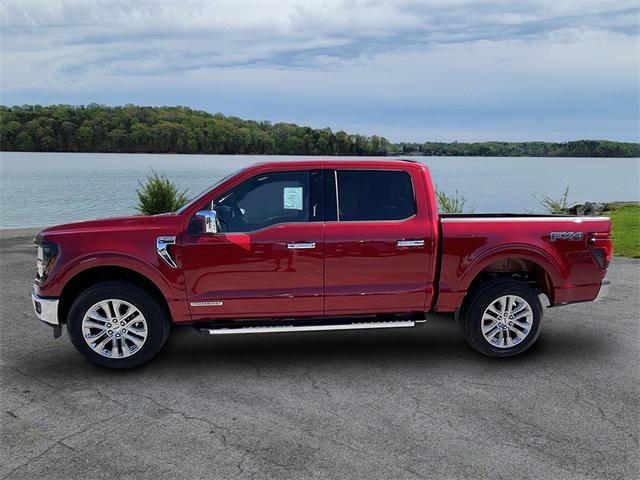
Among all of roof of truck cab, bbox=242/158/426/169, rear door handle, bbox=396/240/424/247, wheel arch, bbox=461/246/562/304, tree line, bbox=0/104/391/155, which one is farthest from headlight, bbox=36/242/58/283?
tree line, bbox=0/104/391/155

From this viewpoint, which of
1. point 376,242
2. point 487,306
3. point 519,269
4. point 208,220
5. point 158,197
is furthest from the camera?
point 158,197

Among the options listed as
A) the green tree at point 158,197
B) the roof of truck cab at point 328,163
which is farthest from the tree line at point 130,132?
the roof of truck cab at point 328,163

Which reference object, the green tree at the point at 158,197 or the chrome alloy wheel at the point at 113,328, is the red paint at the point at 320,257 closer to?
the chrome alloy wheel at the point at 113,328

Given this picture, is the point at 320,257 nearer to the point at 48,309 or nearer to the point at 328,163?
the point at 328,163

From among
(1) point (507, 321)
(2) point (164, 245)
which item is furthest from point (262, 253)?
(1) point (507, 321)

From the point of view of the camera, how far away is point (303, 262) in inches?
211

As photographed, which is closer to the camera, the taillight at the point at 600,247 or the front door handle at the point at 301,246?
the front door handle at the point at 301,246

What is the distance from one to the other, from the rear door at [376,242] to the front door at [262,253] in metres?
0.15

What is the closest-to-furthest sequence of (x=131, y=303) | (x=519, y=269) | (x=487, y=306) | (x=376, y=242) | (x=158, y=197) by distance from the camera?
(x=131, y=303) → (x=376, y=242) → (x=487, y=306) → (x=519, y=269) → (x=158, y=197)

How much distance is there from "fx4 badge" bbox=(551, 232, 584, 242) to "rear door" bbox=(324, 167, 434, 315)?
1268 mm

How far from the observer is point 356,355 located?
581 cm

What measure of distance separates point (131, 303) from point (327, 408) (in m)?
2.07

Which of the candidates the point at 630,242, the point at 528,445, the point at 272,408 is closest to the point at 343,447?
the point at 272,408

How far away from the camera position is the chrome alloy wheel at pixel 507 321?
5.65 metres
